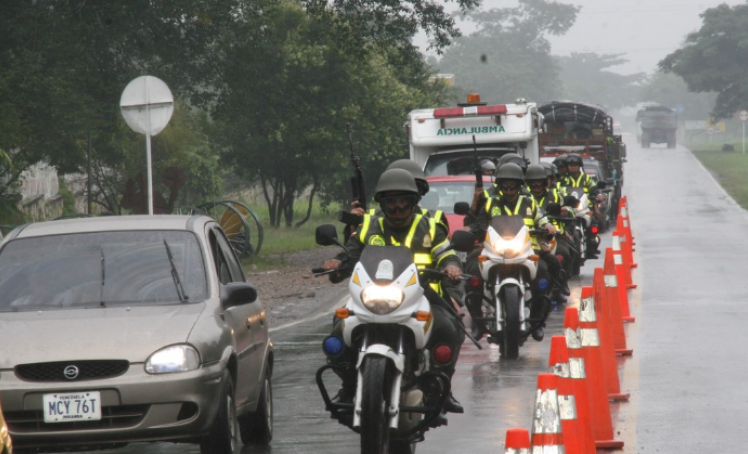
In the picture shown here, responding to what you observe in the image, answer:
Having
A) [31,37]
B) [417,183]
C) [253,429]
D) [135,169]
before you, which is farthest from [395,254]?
[135,169]

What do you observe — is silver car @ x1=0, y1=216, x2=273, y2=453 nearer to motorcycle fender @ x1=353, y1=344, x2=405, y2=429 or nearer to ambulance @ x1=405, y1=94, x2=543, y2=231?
motorcycle fender @ x1=353, y1=344, x2=405, y2=429

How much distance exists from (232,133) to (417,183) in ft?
84.9

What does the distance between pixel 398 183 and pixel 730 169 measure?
59606mm

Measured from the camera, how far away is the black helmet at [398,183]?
7.75 m

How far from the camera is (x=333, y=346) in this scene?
24.0 ft

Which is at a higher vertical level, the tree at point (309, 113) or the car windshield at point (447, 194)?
the tree at point (309, 113)

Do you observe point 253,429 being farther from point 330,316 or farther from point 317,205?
point 317,205

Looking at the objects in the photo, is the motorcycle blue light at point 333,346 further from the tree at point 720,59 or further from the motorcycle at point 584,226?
the tree at point 720,59

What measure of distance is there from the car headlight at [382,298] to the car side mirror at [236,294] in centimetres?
100

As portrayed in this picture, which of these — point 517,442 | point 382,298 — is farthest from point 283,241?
point 517,442

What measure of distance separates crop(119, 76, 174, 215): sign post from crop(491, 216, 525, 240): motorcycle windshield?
3921 millimetres

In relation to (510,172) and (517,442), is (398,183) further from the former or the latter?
(510,172)

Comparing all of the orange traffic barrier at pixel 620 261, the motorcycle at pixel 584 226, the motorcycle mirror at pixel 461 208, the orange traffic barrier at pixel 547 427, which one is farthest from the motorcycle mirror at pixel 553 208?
the orange traffic barrier at pixel 547 427

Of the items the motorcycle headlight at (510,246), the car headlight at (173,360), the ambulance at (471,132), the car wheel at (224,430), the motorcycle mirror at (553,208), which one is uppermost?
the ambulance at (471,132)
